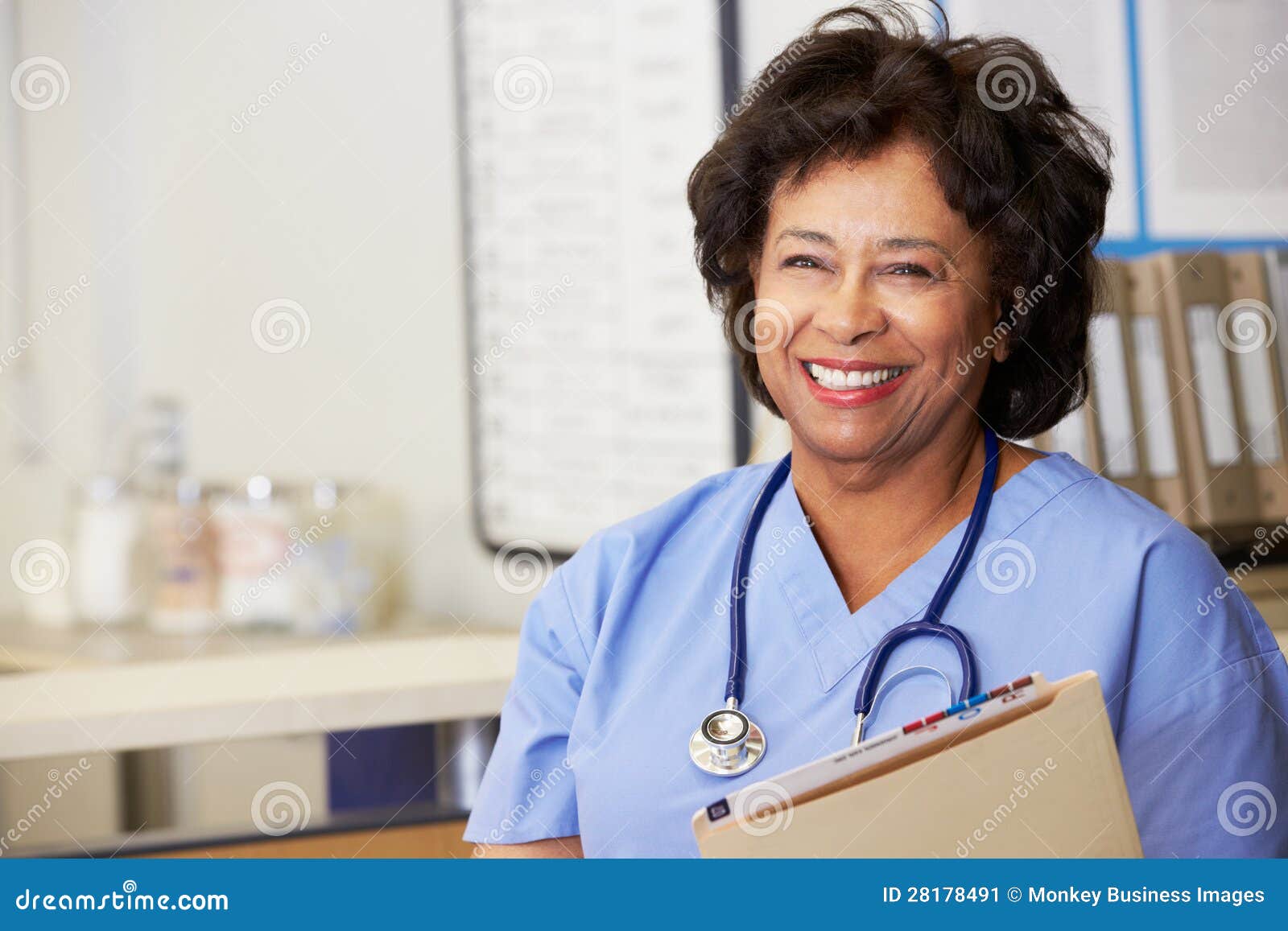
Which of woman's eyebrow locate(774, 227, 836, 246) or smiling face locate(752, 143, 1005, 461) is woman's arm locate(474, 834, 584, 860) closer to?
smiling face locate(752, 143, 1005, 461)

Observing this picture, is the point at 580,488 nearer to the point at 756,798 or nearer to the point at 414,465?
the point at 414,465

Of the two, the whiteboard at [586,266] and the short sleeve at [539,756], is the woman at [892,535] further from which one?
the whiteboard at [586,266]

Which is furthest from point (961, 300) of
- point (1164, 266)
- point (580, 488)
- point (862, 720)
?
point (580, 488)

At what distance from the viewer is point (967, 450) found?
1.01 m

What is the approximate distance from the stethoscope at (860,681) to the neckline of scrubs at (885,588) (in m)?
0.01

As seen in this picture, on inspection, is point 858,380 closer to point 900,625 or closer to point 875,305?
point 875,305

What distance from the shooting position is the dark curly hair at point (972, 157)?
94cm

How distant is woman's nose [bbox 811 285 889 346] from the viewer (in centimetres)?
92

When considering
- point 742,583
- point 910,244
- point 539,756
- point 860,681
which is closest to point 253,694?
point 539,756

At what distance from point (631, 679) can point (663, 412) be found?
0.99m

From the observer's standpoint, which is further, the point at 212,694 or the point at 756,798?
the point at 212,694

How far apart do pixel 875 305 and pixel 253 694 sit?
3.03ft

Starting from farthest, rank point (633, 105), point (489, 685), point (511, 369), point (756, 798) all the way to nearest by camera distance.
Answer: point (511, 369) < point (633, 105) < point (489, 685) < point (756, 798)

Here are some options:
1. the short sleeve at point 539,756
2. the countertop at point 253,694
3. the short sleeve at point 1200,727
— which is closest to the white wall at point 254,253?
the countertop at point 253,694
